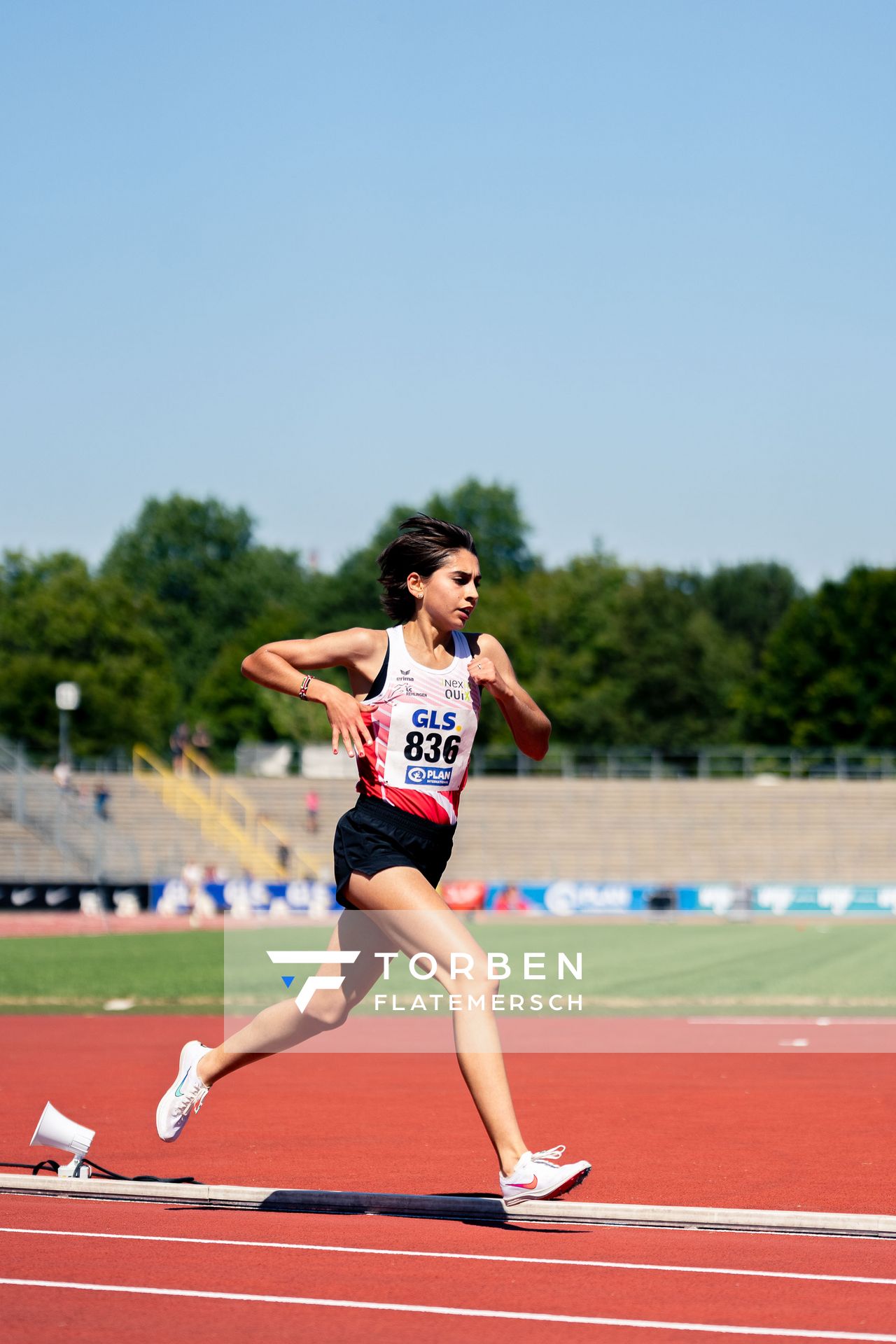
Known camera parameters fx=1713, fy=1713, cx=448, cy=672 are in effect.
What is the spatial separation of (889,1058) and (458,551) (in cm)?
789

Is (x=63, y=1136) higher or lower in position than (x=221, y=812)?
higher

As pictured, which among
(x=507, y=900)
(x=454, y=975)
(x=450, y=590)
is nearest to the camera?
(x=454, y=975)

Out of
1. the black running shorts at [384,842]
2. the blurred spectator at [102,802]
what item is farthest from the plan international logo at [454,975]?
the blurred spectator at [102,802]

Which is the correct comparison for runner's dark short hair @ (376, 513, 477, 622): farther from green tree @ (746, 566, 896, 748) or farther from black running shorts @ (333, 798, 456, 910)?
green tree @ (746, 566, 896, 748)

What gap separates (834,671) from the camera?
74062 millimetres

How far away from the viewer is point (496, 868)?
5038 centimetres

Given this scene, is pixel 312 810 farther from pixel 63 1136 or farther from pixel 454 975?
pixel 454 975

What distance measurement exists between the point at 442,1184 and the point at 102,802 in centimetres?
4026

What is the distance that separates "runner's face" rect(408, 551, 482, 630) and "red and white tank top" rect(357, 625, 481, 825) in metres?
0.22

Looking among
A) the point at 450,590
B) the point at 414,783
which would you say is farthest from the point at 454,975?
the point at 450,590

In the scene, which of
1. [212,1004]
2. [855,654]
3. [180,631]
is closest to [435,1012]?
[212,1004]

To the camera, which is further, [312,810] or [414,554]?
[312,810]

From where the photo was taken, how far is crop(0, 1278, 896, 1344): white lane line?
4.11 meters

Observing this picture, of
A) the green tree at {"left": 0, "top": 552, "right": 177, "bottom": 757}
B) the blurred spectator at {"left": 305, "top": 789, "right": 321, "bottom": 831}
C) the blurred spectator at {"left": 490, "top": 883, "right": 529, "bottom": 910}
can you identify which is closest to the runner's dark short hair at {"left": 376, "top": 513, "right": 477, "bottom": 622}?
the blurred spectator at {"left": 490, "top": 883, "right": 529, "bottom": 910}
